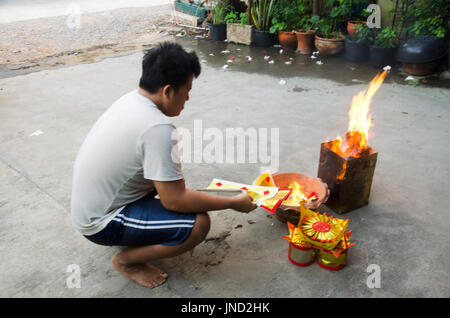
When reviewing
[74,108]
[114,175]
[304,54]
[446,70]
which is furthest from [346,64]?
[114,175]

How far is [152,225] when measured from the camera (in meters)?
2.01

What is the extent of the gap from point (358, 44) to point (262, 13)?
2.28 m

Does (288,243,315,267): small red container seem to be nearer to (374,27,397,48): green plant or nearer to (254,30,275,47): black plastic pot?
(374,27,397,48): green plant

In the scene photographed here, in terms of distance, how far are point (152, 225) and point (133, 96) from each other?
715mm

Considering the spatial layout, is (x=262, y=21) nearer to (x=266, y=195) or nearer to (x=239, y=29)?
(x=239, y=29)

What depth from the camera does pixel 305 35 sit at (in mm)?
7082

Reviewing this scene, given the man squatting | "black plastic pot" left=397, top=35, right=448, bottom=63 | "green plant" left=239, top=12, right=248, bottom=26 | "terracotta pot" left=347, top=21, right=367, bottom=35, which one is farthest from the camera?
"green plant" left=239, top=12, right=248, bottom=26

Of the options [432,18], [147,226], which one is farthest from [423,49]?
[147,226]

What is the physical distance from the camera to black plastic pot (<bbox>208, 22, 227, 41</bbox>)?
841cm

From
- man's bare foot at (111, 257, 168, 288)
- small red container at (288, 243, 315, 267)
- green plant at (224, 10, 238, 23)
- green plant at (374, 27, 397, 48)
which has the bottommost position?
man's bare foot at (111, 257, 168, 288)

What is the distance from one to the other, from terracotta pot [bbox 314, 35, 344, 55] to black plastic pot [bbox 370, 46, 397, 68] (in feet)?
2.29

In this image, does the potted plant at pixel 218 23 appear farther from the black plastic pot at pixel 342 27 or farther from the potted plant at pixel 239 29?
the black plastic pot at pixel 342 27

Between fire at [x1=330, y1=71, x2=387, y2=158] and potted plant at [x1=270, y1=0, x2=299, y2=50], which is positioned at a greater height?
potted plant at [x1=270, y1=0, x2=299, y2=50]

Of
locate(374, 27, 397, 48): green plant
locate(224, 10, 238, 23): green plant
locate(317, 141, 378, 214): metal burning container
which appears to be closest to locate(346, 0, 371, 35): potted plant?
locate(374, 27, 397, 48): green plant
